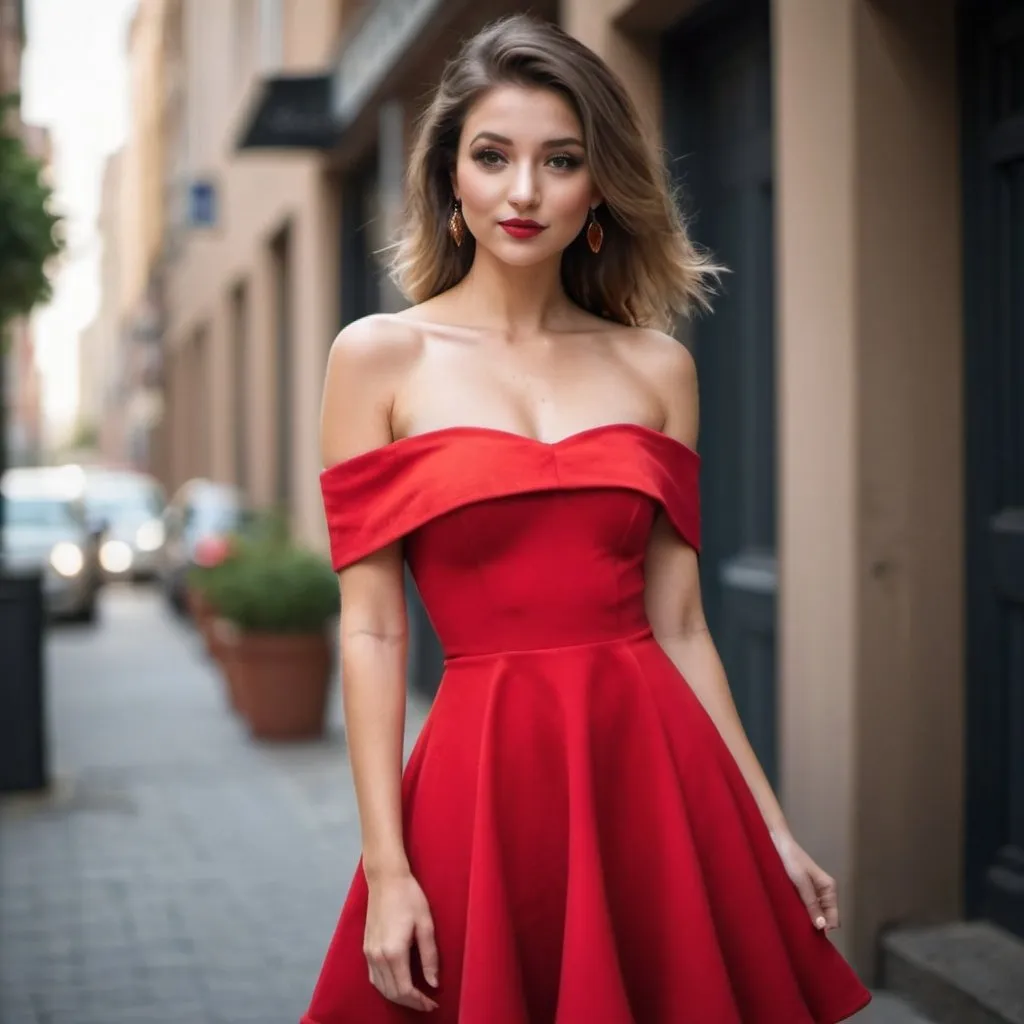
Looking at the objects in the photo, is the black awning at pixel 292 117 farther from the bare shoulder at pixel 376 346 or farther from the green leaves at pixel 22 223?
the bare shoulder at pixel 376 346

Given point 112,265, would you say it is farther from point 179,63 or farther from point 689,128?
point 689,128

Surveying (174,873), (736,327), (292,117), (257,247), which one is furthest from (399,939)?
(257,247)

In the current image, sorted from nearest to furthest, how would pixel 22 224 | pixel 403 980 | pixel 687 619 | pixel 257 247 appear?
pixel 403 980 < pixel 687 619 < pixel 22 224 < pixel 257 247

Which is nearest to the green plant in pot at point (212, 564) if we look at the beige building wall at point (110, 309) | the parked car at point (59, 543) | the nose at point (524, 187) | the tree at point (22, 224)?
the tree at point (22, 224)

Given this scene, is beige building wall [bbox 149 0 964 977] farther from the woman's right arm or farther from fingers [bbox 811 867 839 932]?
the woman's right arm

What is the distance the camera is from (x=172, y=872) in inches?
249

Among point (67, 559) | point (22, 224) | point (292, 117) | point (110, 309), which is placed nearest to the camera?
point (22, 224)

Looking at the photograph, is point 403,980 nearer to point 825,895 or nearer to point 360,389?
point 825,895

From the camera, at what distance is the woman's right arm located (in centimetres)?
212

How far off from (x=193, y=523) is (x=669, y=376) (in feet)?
50.4

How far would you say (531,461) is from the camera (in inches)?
88.0

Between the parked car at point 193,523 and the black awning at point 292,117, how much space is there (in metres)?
5.40

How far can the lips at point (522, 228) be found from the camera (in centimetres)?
230

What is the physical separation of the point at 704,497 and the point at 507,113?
4065 millimetres
